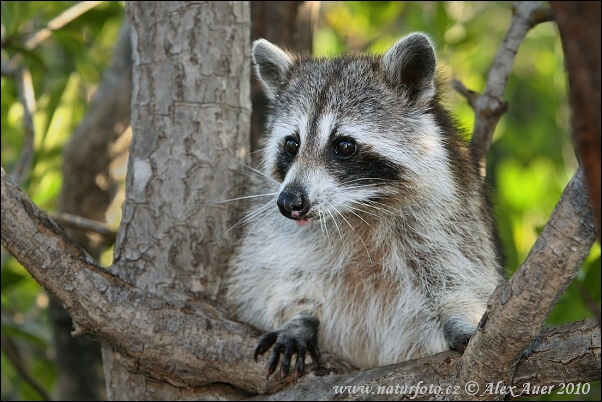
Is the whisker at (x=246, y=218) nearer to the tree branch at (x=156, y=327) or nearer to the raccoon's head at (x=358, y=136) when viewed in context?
the raccoon's head at (x=358, y=136)

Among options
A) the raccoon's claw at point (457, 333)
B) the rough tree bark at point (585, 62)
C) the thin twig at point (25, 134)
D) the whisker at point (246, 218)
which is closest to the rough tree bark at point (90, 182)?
the thin twig at point (25, 134)

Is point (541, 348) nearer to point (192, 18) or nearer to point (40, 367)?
point (192, 18)

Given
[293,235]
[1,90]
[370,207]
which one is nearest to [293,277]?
[293,235]

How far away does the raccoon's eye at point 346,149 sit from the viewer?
3.77 meters

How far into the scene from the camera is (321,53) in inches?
270

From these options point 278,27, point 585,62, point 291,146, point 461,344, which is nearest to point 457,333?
point 461,344

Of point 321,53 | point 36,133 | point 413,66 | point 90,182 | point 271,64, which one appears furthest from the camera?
point 321,53

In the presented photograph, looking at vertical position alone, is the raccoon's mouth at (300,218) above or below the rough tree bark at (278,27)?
below

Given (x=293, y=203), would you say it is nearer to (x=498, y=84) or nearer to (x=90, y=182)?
(x=498, y=84)

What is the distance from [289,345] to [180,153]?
116cm

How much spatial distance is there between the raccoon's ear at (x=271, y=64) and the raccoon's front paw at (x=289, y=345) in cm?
134

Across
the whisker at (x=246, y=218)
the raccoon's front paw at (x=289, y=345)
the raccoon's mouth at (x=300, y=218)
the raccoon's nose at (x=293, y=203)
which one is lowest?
the raccoon's front paw at (x=289, y=345)

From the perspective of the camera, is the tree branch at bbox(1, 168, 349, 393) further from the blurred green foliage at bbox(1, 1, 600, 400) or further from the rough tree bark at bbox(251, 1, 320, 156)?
the rough tree bark at bbox(251, 1, 320, 156)

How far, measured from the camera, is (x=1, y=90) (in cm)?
520
